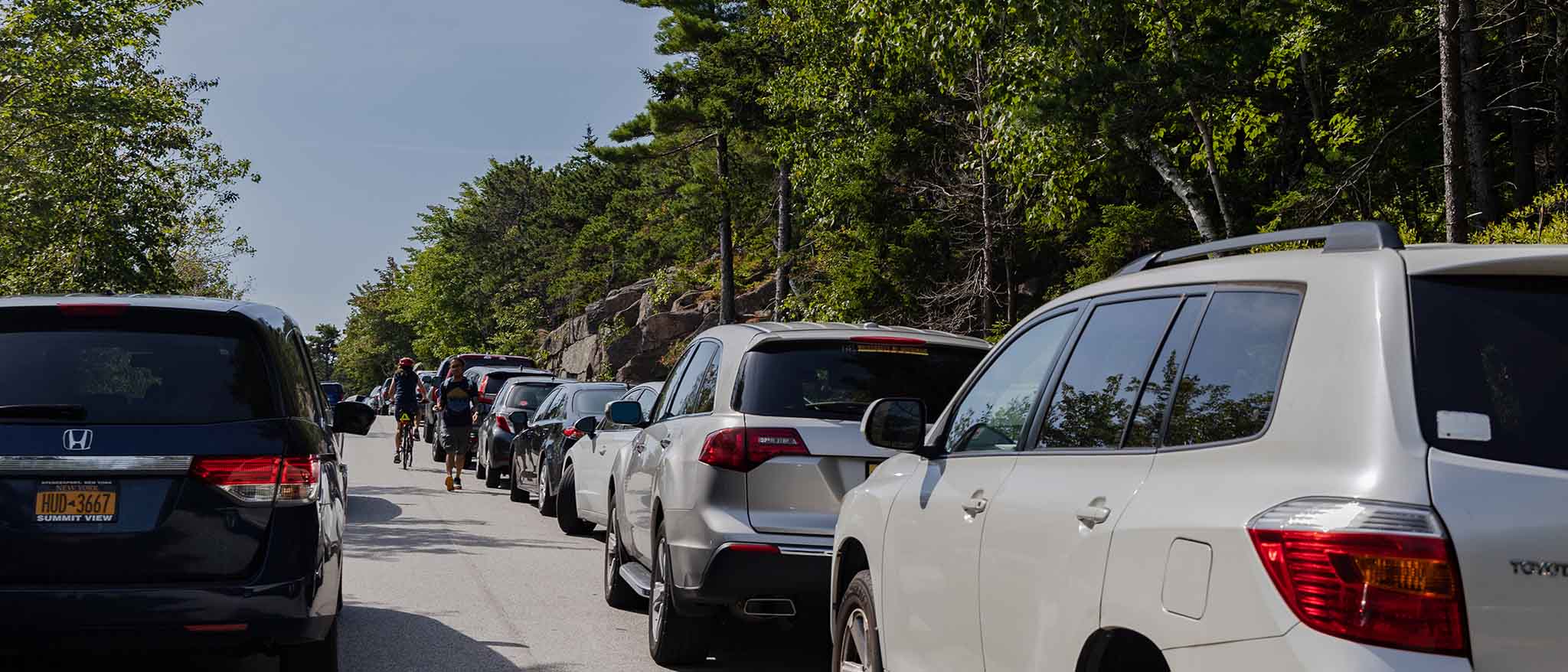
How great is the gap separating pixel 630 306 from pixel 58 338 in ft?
188

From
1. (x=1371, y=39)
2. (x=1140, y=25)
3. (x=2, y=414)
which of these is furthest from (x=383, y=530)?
(x=1371, y=39)

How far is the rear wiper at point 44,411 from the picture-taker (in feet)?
19.1

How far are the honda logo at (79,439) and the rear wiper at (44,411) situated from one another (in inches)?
3.8

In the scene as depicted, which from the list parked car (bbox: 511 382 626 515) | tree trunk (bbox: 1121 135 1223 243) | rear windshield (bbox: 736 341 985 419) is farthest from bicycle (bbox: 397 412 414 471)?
rear windshield (bbox: 736 341 985 419)

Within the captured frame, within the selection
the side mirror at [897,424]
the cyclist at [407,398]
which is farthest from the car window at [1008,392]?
the cyclist at [407,398]

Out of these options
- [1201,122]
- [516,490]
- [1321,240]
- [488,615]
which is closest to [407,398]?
[516,490]

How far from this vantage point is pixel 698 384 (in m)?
8.29

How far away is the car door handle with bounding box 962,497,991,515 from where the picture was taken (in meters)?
4.30

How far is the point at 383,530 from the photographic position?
1492 cm

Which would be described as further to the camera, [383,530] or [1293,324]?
[383,530]

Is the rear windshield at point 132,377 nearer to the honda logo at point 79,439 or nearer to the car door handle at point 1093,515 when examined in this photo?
the honda logo at point 79,439

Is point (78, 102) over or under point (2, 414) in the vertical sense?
over

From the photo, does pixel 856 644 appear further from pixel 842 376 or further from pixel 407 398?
pixel 407 398

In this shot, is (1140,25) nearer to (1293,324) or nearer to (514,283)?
(1293,324)
